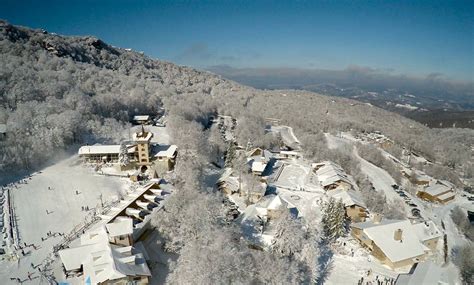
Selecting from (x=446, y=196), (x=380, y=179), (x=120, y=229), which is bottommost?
(x=446, y=196)

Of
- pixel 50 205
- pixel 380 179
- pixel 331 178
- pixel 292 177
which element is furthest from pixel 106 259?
pixel 380 179

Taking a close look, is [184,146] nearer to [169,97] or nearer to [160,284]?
[160,284]

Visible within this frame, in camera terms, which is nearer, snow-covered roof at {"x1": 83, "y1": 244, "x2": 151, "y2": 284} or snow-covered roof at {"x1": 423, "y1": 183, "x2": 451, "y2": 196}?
snow-covered roof at {"x1": 83, "y1": 244, "x2": 151, "y2": 284}

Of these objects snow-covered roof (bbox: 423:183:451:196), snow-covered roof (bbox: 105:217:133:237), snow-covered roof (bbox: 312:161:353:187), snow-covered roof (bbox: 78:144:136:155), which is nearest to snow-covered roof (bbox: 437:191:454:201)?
snow-covered roof (bbox: 423:183:451:196)

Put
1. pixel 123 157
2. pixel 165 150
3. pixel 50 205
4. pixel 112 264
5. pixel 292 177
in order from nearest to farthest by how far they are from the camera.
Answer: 1. pixel 112 264
2. pixel 50 205
3. pixel 123 157
4. pixel 165 150
5. pixel 292 177

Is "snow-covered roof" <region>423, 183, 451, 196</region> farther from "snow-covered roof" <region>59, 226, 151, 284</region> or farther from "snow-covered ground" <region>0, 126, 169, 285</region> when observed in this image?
"snow-covered roof" <region>59, 226, 151, 284</region>

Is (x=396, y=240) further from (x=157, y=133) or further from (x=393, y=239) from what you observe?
(x=157, y=133)

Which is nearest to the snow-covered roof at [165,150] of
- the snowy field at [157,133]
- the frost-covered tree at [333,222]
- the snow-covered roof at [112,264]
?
the snowy field at [157,133]

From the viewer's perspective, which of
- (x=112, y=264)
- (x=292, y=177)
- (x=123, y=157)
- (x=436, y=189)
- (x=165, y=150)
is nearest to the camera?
(x=112, y=264)
